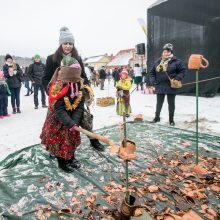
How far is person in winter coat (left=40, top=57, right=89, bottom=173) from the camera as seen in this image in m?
2.69

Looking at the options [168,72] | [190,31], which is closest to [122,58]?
[190,31]

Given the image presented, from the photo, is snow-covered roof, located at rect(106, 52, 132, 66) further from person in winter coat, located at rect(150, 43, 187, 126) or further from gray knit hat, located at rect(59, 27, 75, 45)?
gray knit hat, located at rect(59, 27, 75, 45)

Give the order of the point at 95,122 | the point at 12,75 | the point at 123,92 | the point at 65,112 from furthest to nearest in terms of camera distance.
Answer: the point at 12,75
the point at 123,92
the point at 95,122
the point at 65,112

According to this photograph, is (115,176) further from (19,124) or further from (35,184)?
(19,124)

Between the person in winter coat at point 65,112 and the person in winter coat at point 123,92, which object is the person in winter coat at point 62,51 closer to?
the person in winter coat at point 65,112

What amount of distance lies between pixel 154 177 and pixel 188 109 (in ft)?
15.1

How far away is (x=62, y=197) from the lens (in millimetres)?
2432

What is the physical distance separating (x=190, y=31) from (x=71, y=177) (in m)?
8.52

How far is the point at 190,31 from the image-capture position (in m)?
9.43


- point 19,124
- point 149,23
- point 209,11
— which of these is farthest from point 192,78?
point 19,124

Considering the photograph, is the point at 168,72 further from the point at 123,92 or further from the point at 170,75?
the point at 123,92

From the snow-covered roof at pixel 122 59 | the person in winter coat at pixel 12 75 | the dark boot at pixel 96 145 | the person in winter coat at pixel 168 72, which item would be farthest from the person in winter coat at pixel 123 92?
the snow-covered roof at pixel 122 59

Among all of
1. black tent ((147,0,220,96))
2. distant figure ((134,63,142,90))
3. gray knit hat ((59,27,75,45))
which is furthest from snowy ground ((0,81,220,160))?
distant figure ((134,63,142,90))

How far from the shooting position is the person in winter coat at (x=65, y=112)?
269 centimetres
